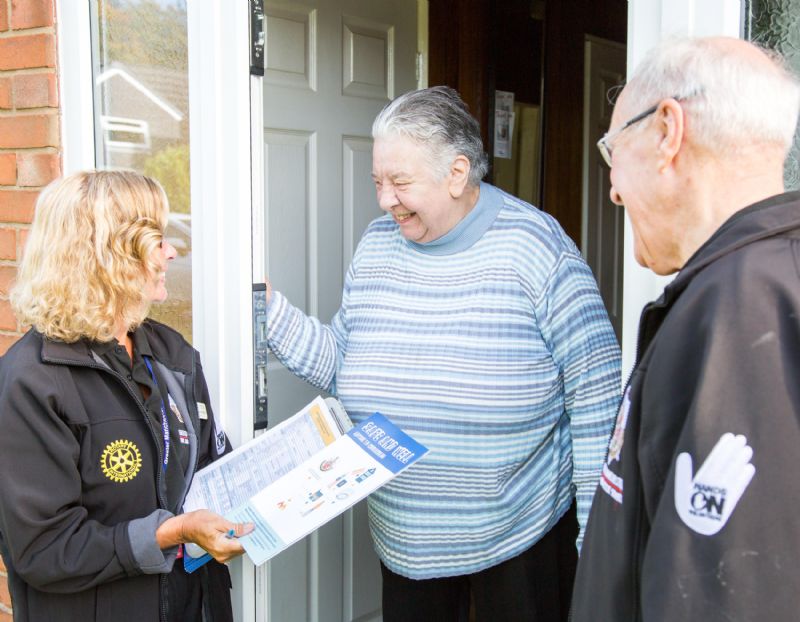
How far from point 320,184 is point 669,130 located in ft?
6.27

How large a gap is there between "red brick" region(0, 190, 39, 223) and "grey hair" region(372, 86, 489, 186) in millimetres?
1171

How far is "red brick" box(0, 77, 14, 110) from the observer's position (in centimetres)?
254

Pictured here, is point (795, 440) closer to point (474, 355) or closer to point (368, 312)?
point (474, 355)

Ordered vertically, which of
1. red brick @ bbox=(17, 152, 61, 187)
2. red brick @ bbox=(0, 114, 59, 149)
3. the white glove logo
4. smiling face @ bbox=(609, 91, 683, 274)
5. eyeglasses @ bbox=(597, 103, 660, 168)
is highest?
red brick @ bbox=(0, 114, 59, 149)

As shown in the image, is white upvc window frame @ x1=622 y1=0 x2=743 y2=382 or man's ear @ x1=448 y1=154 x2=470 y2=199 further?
man's ear @ x1=448 y1=154 x2=470 y2=199

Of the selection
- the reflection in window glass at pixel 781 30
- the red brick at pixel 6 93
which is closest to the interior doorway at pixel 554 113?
the red brick at pixel 6 93

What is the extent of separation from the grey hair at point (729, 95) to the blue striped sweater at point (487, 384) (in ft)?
2.78

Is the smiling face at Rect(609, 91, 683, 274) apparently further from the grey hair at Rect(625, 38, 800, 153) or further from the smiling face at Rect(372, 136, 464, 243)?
the smiling face at Rect(372, 136, 464, 243)

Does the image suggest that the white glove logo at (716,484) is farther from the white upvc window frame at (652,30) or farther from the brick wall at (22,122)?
the brick wall at (22,122)

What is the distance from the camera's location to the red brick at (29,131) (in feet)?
8.09

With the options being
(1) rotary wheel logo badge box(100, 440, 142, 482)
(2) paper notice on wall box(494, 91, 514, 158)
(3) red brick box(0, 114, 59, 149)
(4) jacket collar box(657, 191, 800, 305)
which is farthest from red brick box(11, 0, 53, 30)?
(4) jacket collar box(657, 191, 800, 305)

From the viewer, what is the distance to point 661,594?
0.89 meters

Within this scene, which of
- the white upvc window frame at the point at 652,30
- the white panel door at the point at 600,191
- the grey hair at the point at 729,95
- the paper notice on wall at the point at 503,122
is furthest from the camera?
the white panel door at the point at 600,191

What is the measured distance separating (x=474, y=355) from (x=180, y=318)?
0.88 m
